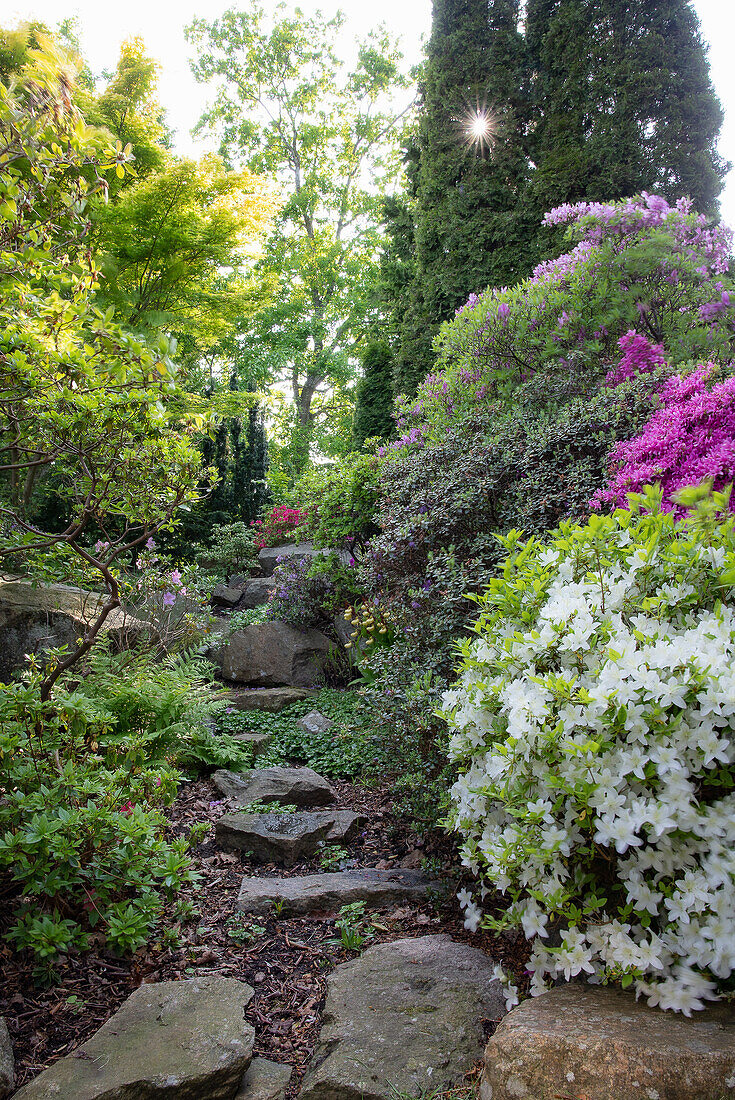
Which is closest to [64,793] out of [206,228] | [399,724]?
[399,724]

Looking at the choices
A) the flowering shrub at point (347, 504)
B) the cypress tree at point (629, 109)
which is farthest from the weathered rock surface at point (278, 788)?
the cypress tree at point (629, 109)

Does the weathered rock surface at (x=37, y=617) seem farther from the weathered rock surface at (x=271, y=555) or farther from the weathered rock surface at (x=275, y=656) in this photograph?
the weathered rock surface at (x=271, y=555)

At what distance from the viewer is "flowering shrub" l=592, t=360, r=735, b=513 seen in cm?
321

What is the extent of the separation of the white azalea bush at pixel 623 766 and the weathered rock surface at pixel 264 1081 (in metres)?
0.69

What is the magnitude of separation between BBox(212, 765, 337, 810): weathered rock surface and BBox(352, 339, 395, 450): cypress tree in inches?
369

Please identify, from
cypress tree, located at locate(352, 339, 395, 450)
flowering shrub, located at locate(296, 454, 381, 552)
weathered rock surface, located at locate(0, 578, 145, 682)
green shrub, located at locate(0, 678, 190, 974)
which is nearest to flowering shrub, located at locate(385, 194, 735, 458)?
flowering shrub, located at locate(296, 454, 381, 552)

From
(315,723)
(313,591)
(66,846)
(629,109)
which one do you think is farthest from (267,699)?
(629,109)

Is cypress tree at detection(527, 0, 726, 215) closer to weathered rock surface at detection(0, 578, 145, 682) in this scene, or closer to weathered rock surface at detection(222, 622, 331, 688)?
weathered rock surface at detection(222, 622, 331, 688)

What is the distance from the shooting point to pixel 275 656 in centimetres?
675

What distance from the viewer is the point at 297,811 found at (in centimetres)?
369

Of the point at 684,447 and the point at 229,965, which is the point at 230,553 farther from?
the point at 229,965

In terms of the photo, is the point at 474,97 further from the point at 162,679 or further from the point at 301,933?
the point at 301,933

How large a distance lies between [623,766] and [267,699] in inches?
187

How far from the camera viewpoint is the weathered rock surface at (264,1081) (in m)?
1.75
